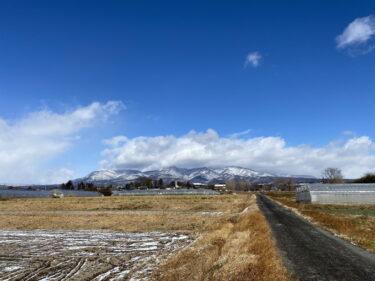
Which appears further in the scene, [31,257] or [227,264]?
[31,257]

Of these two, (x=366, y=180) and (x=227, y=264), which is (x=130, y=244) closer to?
(x=227, y=264)

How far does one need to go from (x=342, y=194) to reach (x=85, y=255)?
7709 centimetres

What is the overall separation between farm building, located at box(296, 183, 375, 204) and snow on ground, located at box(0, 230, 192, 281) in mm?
64776

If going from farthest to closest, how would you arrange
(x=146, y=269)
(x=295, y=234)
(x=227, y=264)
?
1. (x=295, y=234)
2. (x=146, y=269)
3. (x=227, y=264)

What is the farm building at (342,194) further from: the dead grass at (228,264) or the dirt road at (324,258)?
the dead grass at (228,264)

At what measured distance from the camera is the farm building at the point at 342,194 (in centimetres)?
7731

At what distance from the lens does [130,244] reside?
22562mm

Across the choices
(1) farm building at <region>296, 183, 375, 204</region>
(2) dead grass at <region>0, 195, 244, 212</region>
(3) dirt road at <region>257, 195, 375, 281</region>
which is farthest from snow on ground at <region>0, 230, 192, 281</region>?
(1) farm building at <region>296, 183, 375, 204</region>

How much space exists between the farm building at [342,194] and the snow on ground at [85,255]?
64.8 meters

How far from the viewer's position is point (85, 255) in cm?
1877

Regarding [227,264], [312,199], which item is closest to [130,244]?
[227,264]

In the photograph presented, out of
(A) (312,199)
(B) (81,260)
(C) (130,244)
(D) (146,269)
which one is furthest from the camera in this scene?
A: (A) (312,199)

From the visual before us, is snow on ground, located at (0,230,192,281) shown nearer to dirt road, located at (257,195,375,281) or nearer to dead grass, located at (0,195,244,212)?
dirt road, located at (257,195,375,281)

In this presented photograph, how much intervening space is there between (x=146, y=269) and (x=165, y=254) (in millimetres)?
3795
